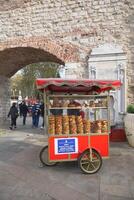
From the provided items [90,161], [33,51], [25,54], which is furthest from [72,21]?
Answer: [90,161]

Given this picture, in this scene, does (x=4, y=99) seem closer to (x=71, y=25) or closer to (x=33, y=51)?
(x=33, y=51)

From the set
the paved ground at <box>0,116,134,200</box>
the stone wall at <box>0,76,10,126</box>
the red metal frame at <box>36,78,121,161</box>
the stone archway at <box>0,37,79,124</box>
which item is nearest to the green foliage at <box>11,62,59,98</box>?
the stone wall at <box>0,76,10,126</box>

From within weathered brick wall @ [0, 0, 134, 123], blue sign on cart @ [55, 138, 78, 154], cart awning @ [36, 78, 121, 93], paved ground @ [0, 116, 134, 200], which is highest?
weathered brick wall @ [0, 0, 134, 123]

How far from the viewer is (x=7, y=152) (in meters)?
10.8

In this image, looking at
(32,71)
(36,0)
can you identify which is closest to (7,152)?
(36,0)

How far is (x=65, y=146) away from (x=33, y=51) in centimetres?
901

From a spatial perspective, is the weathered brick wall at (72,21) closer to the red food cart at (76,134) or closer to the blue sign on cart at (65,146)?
the red food cart at (76,134)

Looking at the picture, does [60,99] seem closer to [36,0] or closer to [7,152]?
[7,152]

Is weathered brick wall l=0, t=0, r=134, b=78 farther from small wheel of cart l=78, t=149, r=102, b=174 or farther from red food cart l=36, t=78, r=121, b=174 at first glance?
small wheel of cart l=78, t=149, r=102, b=174

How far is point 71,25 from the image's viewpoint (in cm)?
1443

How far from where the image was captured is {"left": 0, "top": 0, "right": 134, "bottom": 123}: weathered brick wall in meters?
13.6

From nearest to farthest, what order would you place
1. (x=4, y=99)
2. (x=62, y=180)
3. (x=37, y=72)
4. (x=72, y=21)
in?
(x=62, y=180), (x=72, y=21), (x=4, y=99), (x=37, y=72)

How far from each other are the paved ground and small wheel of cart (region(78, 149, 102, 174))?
0.15 metres

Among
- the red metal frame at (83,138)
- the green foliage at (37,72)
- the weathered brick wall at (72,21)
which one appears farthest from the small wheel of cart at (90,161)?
the green foliage at (37,72)
